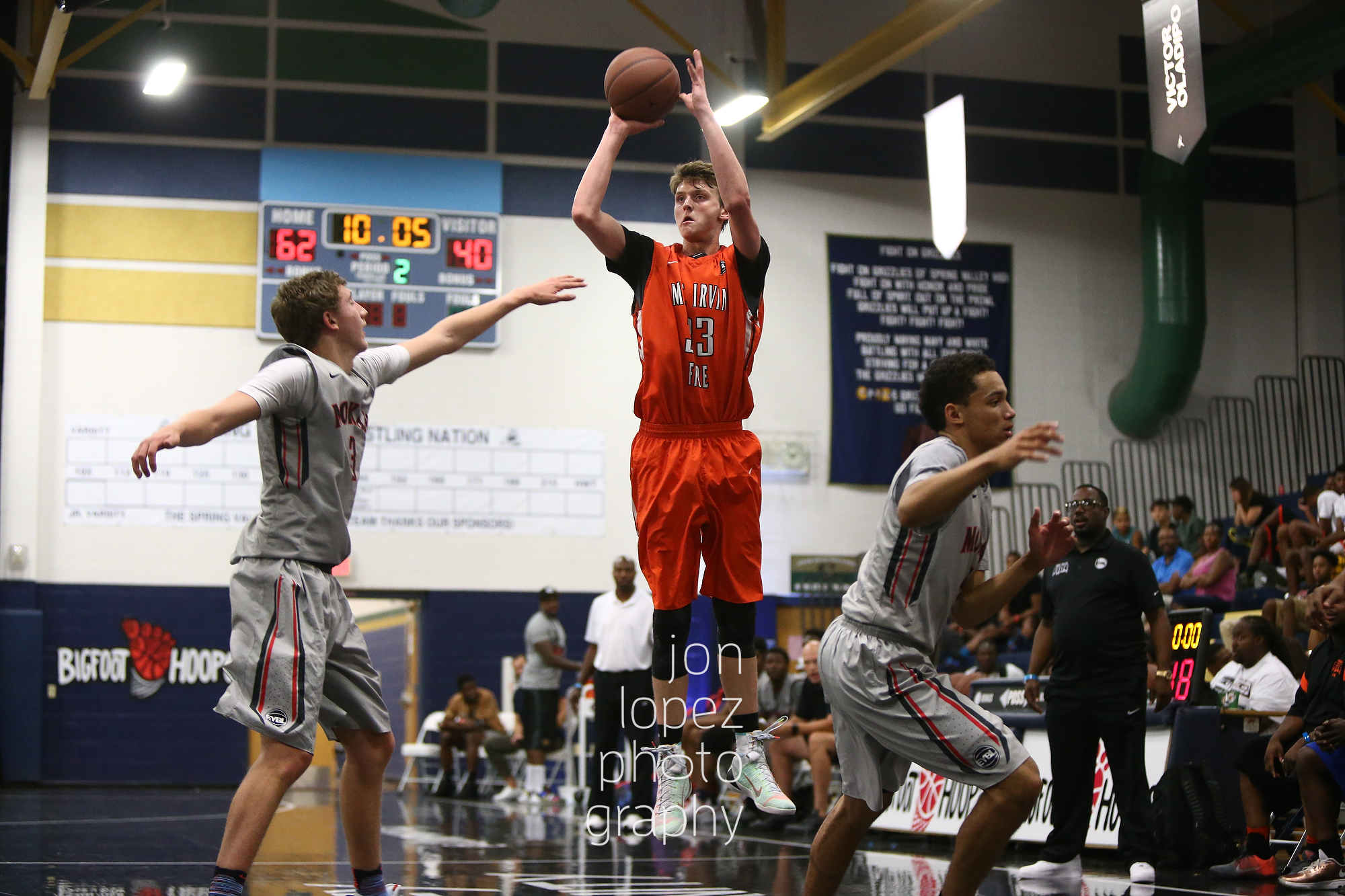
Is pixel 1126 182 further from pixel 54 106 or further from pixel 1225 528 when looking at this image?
pixel 54 106

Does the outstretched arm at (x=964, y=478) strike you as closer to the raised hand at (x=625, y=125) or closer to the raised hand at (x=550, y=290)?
the raised hand at (x=550, y=290)

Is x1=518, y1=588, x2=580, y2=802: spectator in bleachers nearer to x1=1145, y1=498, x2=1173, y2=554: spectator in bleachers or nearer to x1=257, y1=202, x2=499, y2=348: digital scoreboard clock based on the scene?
x1=257, y1=202, x2=499, y2=348: digital scoreboard clock

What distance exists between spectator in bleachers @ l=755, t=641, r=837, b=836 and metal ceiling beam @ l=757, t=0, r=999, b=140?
5.60 meters

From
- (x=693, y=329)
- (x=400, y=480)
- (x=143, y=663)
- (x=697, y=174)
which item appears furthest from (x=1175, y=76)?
(x=143, y=663)

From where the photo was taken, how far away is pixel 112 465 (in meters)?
13.9

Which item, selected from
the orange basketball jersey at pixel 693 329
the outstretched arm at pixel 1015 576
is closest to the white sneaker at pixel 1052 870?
the outstretched arm at pixel 1015 576

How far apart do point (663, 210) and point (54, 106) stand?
21.6ft

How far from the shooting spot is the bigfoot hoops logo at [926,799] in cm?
837

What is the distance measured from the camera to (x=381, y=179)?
48.4 ft

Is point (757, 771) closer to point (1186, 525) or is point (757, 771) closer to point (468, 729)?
point (468, 729)

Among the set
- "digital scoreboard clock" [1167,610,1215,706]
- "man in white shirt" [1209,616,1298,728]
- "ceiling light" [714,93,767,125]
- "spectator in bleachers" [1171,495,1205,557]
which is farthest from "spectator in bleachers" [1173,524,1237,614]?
"ceiling light" [714,93,767,125]

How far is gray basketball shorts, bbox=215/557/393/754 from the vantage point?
12.1 ft

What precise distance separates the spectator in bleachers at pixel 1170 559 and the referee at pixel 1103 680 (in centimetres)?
598

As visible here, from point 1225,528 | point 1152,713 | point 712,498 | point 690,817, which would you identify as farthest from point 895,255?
point 712,498
